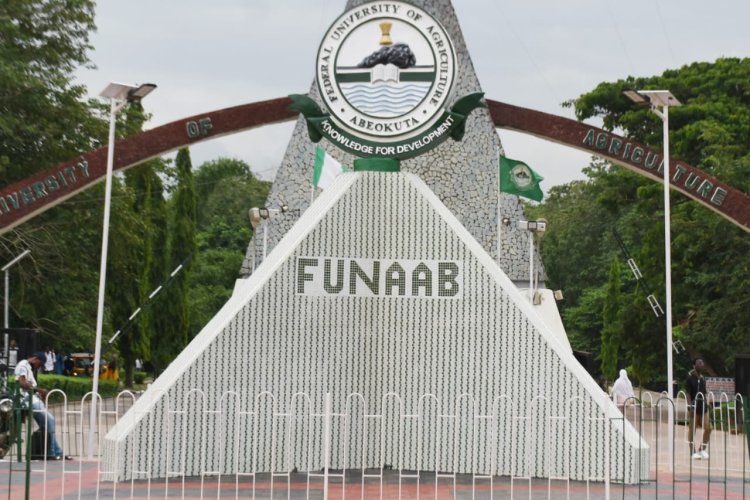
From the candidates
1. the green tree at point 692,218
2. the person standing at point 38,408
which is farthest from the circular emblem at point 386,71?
the green tree at point 692,218

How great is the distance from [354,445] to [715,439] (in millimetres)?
12858

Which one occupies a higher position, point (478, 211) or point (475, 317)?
point (478, 211)

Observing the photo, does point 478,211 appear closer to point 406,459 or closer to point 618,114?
point 618,114

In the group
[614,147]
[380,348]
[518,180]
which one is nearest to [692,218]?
[518,180]

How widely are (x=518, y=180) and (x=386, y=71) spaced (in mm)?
6493

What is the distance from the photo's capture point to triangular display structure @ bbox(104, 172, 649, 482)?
17.0m

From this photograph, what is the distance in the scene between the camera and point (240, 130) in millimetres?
20312

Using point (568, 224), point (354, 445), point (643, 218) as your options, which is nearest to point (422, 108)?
point (354, 445)

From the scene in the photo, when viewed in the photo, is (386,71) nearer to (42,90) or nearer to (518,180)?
(518,180)

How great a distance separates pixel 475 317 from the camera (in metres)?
18.0

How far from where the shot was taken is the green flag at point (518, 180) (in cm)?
2450

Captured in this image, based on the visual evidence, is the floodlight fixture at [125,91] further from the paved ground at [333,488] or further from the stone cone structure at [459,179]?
the stone cone structure at [459,179]

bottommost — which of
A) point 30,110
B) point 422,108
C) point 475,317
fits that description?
point 475,317

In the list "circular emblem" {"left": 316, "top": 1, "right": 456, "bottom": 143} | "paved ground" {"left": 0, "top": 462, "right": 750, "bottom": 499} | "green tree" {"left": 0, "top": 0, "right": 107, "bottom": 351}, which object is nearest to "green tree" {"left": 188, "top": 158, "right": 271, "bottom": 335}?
"green tree" {"left": 0, "top": 0, "right": 107, "bottom": 351}
